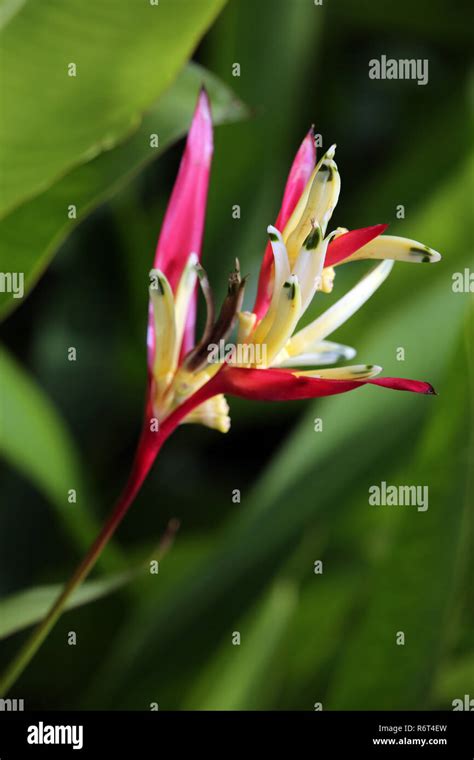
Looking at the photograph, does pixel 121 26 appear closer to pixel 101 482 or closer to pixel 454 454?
pixel 454 454

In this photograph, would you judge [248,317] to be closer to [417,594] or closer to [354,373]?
[354,373]

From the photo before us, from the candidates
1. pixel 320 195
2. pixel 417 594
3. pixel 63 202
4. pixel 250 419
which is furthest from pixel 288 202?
pixel 250 419

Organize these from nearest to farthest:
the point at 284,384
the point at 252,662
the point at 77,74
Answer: the point at 284,384 < the point at 77,74 < the point at 252,662

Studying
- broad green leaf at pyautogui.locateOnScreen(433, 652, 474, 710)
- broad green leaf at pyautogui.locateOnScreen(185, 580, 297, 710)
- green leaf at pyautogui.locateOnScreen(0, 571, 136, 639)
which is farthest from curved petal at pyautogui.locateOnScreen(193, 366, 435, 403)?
broad green leaf at pyautogui.locateOnScreen(433, 652, 474, 710)

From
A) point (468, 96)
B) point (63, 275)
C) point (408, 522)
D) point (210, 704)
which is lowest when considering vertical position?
point (210, 704)

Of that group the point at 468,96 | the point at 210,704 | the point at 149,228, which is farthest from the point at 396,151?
the point at 210,704

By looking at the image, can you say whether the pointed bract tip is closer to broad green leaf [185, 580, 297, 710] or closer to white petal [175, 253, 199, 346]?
white petal [175, 253, 199, 346]

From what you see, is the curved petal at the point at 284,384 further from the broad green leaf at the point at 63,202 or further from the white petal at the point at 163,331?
the broad green leaf at the point at 63,202
